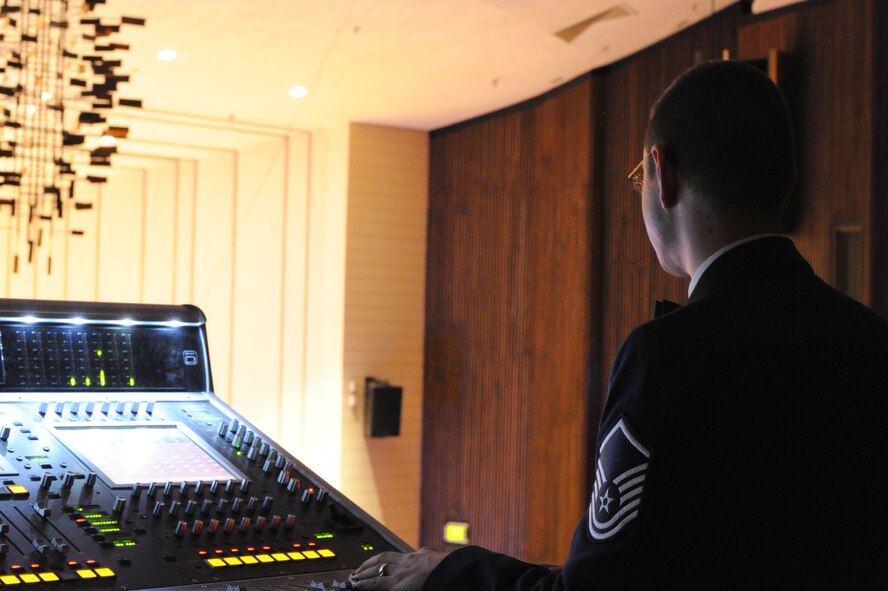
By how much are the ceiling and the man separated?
3718mm

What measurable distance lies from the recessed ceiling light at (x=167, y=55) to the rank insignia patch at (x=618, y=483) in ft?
17.2

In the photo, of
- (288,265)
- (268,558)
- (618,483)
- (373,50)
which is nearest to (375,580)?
(268,558)

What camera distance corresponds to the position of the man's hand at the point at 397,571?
1142 mm

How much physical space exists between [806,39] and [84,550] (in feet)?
12.7

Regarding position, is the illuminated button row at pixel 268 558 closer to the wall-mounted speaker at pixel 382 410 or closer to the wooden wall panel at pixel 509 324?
the wooden wall panel at pixel 509 324

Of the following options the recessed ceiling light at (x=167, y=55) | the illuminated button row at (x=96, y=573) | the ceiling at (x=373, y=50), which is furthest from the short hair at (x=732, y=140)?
the recessed ceiling light at (x=167, y=55)

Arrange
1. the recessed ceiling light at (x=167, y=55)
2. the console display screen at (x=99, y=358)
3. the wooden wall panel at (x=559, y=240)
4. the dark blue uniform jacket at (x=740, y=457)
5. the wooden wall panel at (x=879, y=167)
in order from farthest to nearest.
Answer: the recessed ceiling light at (x=167, y=55) → the wooden wall panel at (x=559, y=240) → the wooden wall panel at (x=879, y=167) → the console display screen at (x=99, y=358) → the dark blue uniform jacket at (x=740, y=457)

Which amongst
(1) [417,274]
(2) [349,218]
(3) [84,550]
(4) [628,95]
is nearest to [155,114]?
(2) [349,218]

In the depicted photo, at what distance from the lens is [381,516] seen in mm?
7609

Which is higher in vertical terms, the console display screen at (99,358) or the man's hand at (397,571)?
the console display screen at (99,358)

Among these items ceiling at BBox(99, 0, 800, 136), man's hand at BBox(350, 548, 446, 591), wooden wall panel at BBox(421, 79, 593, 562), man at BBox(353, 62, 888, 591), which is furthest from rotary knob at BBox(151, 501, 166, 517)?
wooden wall panel at BBox(421, 79, 593, 562)

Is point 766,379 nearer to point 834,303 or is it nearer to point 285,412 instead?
point 834,303

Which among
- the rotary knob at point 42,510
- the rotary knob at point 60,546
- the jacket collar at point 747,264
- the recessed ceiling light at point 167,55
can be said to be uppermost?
the recessed ceiling light at point 167,55

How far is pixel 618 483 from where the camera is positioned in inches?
38.2
